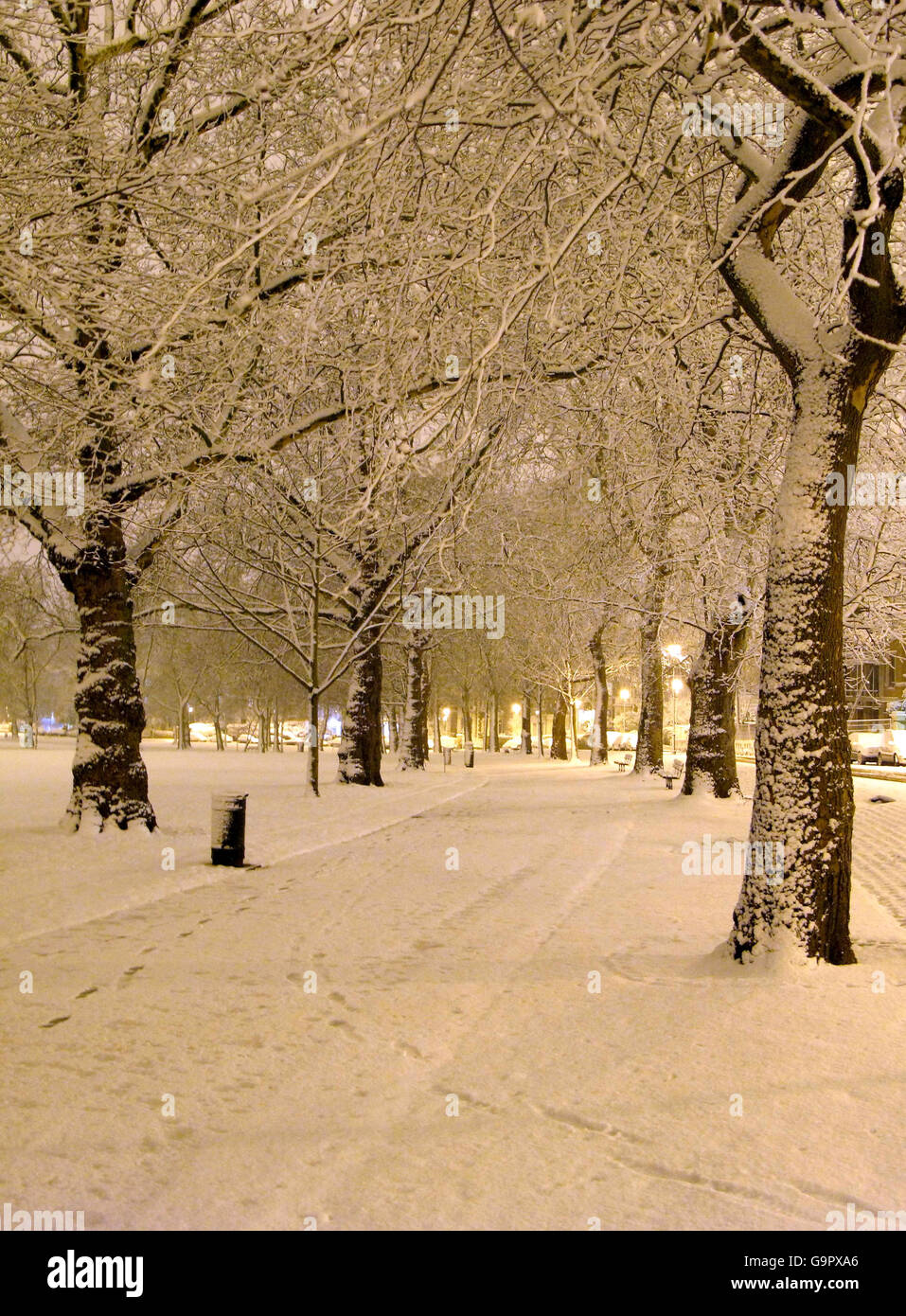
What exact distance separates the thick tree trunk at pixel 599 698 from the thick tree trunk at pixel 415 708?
6180mm

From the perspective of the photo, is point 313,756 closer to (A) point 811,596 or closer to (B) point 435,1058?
(A) point 811,596

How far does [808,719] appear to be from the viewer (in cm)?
584

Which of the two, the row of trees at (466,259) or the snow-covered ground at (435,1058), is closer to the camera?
the snow-covered ground at (435,1058)

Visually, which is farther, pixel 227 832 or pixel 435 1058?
pixel 227 832

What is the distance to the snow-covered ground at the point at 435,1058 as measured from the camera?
3227mm

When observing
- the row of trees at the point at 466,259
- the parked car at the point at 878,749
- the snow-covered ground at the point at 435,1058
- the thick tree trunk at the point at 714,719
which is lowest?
the parked car at the point at 878,749

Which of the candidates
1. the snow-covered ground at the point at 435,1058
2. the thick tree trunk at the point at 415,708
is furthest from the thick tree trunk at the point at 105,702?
the thick tree trunk at the point at 415,708

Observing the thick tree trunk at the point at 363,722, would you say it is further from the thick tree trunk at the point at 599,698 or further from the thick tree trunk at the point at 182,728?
the thick tree trunk at the point at 182,728

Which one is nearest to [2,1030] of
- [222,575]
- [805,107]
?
[805,107]

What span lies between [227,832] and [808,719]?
22.5 ft

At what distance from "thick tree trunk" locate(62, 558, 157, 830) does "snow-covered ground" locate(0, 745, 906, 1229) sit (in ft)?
7.99

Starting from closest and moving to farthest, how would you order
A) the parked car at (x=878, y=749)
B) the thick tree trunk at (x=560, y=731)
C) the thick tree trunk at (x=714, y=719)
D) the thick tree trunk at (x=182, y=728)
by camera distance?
the thick tree trunk at (x=714, y=719) < the parked car at (x=878, y=749) < the thick tree trunk at (x=560, y=731) < the thick tree trunk at (x=182, y=728)

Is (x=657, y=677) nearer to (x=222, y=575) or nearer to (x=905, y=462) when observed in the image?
(x=222, y=575)

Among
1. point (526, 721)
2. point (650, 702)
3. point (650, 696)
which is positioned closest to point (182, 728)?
point (526, 721)
